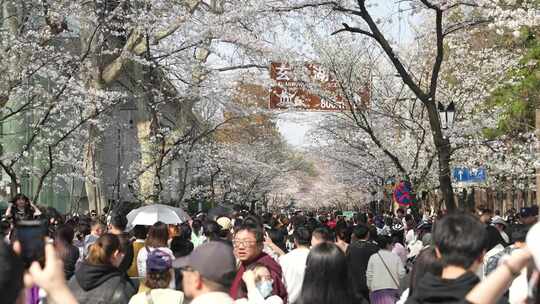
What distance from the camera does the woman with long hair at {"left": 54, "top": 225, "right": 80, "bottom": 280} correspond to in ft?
27.3

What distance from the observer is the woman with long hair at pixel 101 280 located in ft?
20.3

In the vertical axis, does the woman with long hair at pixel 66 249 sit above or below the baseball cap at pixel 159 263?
below

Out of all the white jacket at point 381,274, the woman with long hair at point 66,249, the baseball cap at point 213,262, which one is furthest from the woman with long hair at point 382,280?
the baseball cap at point 213,262

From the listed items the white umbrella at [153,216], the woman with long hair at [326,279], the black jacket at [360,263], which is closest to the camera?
the woman with long hair at [326,279]

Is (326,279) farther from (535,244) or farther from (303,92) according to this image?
(303,92)

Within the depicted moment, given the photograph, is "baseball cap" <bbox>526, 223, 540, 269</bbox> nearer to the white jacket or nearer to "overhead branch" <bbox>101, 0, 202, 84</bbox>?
the white jacket

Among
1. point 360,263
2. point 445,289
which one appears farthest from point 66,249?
point 445,289

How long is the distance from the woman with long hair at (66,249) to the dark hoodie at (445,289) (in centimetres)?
466

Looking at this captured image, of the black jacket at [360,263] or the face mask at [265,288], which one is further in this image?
the black jacket at [360,263]

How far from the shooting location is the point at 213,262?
485cm

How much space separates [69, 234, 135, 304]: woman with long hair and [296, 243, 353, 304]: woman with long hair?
127cm

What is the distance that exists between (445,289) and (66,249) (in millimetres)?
5058

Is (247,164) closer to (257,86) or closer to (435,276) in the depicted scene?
(257,86)

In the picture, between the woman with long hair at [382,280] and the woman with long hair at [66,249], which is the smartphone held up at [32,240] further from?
the woman with long hair at [382,280]
